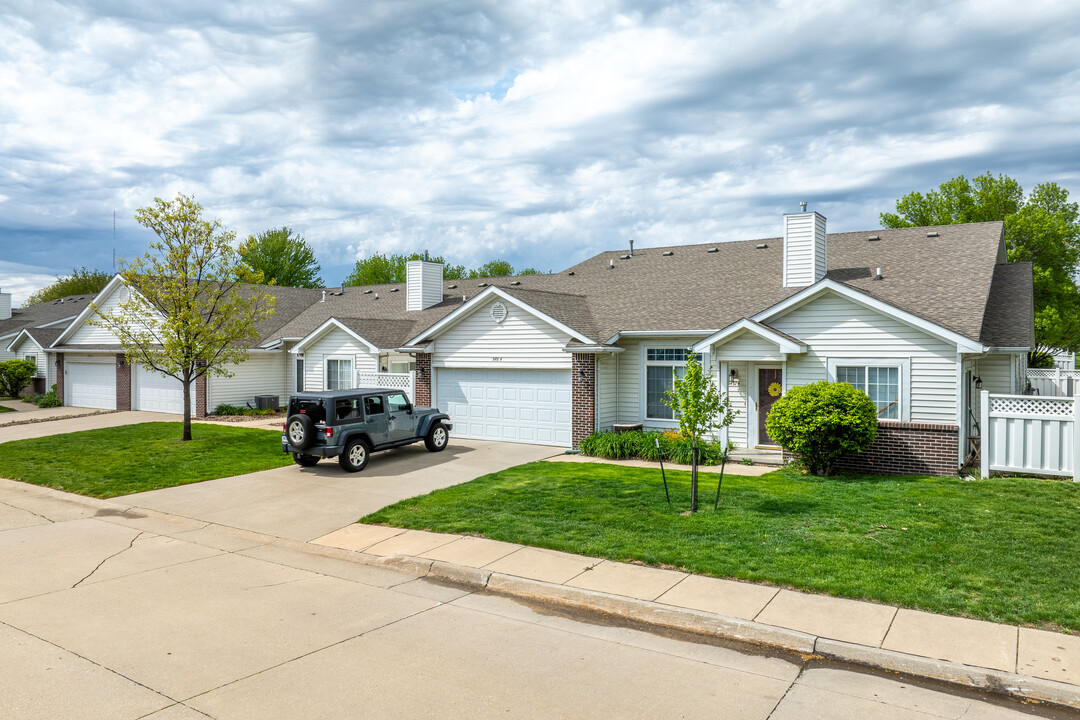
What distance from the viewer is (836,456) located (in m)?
14.7

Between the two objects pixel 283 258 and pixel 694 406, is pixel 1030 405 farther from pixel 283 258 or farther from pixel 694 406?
pixel 283 258

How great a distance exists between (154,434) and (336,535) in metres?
14.3

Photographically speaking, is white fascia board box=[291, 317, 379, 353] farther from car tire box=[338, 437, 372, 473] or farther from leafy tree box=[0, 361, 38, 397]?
leafy tree box=[0, 361, 38, 397]

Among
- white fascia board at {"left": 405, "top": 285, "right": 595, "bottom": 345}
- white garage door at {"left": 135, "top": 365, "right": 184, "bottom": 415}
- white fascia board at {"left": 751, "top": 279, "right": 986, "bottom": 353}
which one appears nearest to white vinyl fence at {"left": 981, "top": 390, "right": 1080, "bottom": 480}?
white fascia board at {"left": 751, "top": 279, "right": 986, "bottom": 353}

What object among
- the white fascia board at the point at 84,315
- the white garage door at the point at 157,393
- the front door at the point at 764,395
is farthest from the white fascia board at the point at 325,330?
the front door at the point at 764,395

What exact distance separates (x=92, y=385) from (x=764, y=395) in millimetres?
28719

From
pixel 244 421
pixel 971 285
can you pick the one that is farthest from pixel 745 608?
pixel 244 421

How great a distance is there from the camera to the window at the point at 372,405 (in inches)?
647

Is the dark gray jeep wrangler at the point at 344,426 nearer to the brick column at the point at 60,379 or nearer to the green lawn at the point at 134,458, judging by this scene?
the green lawn at the point at 134,458

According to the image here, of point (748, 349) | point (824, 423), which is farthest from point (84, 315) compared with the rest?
point (824, 423)

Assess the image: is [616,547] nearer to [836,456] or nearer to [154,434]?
[836,456]

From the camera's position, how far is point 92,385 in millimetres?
31578

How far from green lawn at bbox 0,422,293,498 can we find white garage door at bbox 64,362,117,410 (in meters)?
8.82

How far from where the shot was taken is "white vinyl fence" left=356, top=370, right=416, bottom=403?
22.5m
